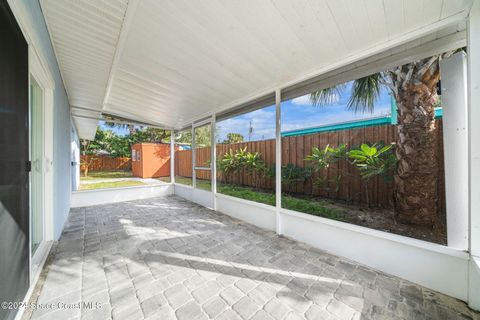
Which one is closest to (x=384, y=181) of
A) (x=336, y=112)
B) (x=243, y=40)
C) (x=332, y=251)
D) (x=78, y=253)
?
(x=336, y=112)

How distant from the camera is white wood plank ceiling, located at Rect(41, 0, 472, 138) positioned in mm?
1544

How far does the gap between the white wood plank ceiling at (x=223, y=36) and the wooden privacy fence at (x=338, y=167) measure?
2127 mm

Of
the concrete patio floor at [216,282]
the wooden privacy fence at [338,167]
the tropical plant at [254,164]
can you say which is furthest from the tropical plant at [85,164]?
the tropical plant at [254,164]

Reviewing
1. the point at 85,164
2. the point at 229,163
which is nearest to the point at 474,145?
the point at 229,163

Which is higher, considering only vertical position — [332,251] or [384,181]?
[384,181]

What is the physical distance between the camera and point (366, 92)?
3172mm

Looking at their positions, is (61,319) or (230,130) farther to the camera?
(230,130)

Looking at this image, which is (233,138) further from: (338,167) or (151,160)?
(151,160)

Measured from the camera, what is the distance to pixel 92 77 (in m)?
2.98

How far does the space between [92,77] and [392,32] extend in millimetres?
3984

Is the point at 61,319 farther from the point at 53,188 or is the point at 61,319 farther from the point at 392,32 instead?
the point at 392,32

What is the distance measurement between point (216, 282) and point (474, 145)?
250 centimetres

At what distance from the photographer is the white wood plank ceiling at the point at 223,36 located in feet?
5.07

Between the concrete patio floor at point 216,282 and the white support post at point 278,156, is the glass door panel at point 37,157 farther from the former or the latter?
the white support post at point 278,156
